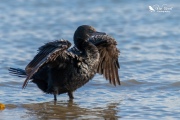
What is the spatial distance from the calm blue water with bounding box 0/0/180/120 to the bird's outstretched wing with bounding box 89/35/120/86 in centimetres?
20

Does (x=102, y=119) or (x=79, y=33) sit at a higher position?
(x=79, y=33)

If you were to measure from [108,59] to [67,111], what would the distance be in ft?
5.49

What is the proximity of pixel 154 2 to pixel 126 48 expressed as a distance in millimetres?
4714

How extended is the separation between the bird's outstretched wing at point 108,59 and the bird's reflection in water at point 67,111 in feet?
3.61

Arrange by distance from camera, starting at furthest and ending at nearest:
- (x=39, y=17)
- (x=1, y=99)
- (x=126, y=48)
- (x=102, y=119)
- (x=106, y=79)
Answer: (x=39, y=17) → (x=126, y=48) → (x=106, y=79) → (x=1, y=99) → (x=102, y=119)

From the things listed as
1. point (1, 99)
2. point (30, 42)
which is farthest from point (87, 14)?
point (1, 99)

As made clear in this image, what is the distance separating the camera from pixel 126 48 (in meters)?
13.0

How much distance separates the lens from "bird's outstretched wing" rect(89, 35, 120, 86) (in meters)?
9.67

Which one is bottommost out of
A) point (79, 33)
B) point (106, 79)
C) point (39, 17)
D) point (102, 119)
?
point (102, 119)

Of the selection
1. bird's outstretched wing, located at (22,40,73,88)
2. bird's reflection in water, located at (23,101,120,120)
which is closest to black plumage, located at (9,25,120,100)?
bird's outstretched wing, located at (22,40,73,88)

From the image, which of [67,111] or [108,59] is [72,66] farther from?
[108,59]

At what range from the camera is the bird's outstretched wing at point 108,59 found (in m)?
9.67

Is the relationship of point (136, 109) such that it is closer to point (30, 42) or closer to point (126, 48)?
point (126, 48)

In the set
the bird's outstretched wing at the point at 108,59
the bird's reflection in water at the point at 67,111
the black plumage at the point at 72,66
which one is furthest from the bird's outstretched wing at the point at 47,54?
the bird's outstretched wing at the point at 108,59
